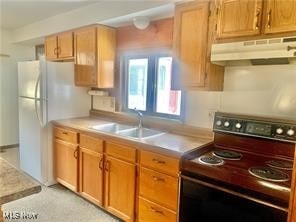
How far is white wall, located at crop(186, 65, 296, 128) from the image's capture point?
5.74 feet

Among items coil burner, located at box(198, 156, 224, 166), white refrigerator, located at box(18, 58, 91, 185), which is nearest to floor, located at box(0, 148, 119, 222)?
white refrigerator, located at box(18, 58, 91, 185)

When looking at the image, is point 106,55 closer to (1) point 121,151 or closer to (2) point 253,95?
(1) point 121,151

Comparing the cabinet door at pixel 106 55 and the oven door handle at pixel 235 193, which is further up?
the cabinet door at pixel 106 55

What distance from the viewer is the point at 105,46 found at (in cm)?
279

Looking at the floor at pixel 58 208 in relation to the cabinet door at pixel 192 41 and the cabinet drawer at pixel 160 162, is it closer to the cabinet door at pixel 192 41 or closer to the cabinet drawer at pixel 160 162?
the cabinet drawer at pixel 160 162

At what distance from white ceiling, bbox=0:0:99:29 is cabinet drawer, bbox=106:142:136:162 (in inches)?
63.7

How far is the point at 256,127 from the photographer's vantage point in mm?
1789

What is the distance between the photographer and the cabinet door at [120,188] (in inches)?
82.3

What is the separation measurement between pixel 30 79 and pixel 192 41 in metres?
2.20

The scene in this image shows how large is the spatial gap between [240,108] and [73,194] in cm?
214

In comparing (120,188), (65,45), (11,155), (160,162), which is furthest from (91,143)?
(11,155)

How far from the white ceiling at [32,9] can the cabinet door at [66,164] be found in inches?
65.1

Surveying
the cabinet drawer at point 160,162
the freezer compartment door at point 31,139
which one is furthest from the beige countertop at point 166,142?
the freezer compartment door at point 31,139

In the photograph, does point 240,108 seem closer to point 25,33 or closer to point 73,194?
point 73,194
